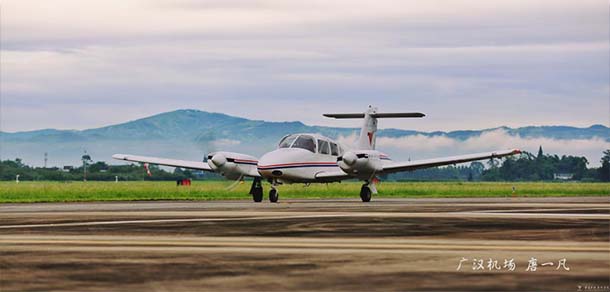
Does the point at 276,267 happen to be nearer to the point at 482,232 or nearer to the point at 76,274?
the point at 76,274

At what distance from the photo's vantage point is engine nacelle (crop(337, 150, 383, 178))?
182 feet

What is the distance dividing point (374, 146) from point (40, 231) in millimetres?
38451

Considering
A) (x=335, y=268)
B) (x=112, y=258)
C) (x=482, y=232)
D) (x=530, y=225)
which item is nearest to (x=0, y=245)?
(x=112, y=258)

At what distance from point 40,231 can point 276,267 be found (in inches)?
444

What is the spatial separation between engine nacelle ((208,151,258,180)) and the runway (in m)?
24.3

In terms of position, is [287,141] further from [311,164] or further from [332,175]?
[332,175]

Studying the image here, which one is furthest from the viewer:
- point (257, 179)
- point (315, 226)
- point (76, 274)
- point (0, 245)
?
point (257, 179)

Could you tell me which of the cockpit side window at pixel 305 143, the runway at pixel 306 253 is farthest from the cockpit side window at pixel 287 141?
the runway at pixel 306 253

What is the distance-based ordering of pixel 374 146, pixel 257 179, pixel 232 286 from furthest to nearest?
pixel 374 146 → pixel 257 179 → pixel 232 286

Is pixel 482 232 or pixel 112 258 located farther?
pixel 482 232

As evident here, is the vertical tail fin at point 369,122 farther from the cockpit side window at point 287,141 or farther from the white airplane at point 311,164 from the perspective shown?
the cockpit side window at point 287,141

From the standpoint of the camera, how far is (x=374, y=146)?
65.2m

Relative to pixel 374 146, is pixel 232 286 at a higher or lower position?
lower

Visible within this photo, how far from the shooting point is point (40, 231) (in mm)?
28188
